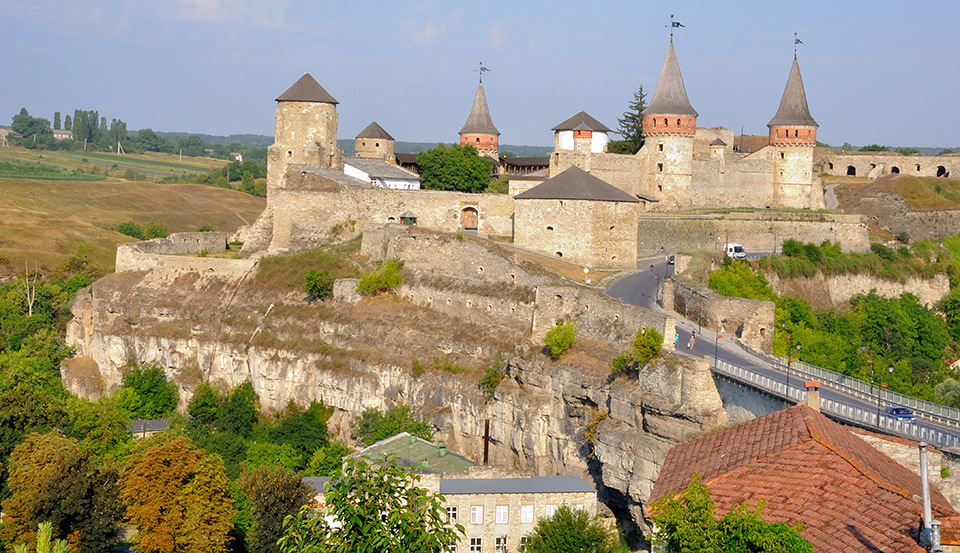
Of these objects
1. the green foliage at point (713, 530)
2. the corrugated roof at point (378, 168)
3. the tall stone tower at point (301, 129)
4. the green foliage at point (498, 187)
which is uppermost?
the tall stone tower at point (301, 129)

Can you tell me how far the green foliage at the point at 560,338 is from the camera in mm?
40750

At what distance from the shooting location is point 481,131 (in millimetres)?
77625

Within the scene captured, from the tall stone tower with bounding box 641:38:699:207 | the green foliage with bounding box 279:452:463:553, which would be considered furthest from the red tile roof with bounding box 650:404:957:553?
the tall stone tower with bounding box 641:38:699:207

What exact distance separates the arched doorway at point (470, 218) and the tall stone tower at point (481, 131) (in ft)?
63.2

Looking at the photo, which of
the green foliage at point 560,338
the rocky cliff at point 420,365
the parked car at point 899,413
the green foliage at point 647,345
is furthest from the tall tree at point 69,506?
the parked car at point 899,413

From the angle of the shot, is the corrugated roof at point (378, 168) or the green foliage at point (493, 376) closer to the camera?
the green foliage at point (493, 376)

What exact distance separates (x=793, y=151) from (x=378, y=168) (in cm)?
2495

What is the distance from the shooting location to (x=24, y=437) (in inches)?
1779

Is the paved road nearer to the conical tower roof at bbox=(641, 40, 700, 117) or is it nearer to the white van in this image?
the white van

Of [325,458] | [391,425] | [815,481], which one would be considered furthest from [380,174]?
[815,481]

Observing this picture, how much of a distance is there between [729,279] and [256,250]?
21.3 m

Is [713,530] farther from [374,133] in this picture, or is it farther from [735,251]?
[374,133]

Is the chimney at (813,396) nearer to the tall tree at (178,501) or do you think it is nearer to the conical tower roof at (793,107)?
the tall tree at (178,501)

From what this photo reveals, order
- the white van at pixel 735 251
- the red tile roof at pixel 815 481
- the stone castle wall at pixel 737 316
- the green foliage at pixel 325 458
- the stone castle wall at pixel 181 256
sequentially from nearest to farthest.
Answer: the red tile roof at pixel 815 481, the stone castle wall at pixel 737 316, the green foliage at pixel 325 458, the stone castle wall at pixel 181 256, the white van at pixel 735 251
